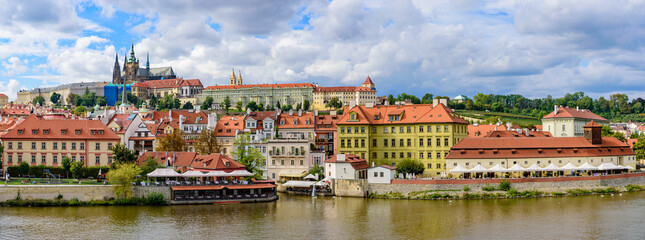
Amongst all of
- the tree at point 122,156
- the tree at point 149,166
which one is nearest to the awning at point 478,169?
the tree at point 149,166

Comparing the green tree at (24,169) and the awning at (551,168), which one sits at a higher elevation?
the green tree at (24,169)

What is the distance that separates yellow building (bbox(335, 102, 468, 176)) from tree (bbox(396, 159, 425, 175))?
2401 mm

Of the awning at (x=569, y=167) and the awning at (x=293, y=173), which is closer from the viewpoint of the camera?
the awning at (x=569, y=167)

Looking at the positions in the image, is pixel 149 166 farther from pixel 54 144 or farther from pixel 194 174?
pixel 54 144

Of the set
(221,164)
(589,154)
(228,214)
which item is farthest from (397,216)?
(589,154)

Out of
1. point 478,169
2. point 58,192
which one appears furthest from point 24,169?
point 478,169

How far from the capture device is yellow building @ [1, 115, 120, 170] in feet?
214

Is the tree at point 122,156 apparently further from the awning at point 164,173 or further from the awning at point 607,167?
the awning at point 607,167

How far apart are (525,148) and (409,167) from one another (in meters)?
12.0

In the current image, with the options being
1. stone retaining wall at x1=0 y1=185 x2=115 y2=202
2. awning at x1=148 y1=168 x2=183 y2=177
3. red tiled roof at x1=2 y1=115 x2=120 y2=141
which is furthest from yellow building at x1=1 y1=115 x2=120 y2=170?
awning at x1=148 y1=168 x2=183 y2=177

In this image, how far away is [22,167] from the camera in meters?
63.0

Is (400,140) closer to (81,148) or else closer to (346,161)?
(346,161)

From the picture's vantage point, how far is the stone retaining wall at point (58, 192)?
5306 cm

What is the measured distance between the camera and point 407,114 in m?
73.3
